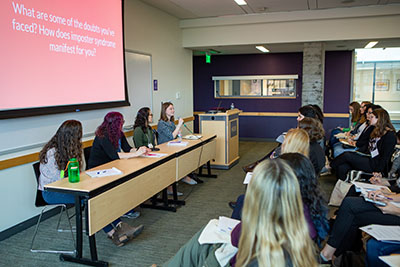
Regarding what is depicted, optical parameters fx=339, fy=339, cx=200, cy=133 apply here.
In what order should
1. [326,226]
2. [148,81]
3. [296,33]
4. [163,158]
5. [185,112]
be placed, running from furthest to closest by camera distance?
[185,112] → [296,33] → [148,81] → [163,158] → [326,226]

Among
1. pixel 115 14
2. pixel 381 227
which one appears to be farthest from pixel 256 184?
pixel 115 14

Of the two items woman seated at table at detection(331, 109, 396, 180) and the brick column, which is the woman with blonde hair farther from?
the brick column

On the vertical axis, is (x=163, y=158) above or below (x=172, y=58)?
below

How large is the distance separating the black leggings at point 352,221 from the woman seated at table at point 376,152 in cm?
165

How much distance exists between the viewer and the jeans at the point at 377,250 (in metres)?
2.24

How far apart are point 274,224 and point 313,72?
635cm

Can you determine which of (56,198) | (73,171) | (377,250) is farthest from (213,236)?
(56,198)

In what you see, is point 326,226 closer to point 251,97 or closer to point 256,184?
point 256,184

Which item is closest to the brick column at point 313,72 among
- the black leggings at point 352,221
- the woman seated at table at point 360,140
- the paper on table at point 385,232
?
the woman seated at table at point 360,140

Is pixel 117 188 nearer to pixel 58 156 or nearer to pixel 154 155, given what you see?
pixel 58 156

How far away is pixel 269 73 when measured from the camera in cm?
994

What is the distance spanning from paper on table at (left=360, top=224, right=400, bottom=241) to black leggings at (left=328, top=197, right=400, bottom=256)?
10.2 inches

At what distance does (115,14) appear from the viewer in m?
4.95

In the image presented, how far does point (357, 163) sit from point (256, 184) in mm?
3890
